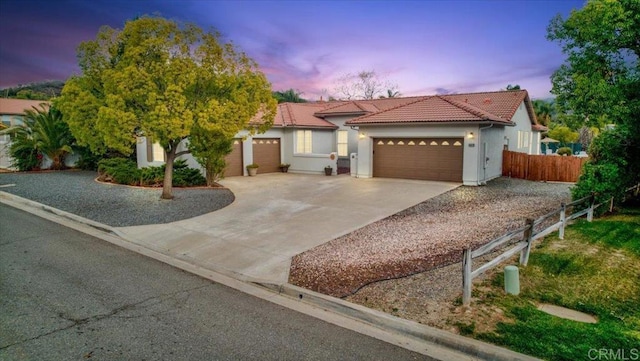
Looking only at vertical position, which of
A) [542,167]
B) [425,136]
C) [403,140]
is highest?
[425,136]

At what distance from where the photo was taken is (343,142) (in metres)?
27.2

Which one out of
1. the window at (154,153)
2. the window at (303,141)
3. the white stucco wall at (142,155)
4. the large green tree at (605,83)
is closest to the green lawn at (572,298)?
the large green tree at (605,83)

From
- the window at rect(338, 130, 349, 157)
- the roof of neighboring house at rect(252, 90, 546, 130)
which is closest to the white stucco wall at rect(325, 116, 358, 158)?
the window at rect(338, 130, 349, 157)

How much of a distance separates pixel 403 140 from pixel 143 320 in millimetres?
16750

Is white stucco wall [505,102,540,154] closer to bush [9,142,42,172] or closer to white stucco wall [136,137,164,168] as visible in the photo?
white stucco wall [136,137,164,168]

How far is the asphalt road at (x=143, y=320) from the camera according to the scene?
4.36m

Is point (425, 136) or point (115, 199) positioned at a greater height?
point (425, 136)

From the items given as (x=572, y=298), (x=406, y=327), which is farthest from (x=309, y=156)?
(x=406, y=327)

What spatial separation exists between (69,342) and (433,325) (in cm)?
451

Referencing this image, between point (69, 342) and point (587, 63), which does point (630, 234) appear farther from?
point (69, 342)

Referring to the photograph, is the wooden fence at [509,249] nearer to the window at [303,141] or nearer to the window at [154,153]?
the window at [303,141]

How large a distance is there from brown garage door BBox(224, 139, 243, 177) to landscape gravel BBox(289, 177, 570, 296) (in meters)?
12.0

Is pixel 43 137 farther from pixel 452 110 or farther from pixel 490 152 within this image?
pixel 490 152

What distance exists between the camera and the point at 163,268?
293 inches
